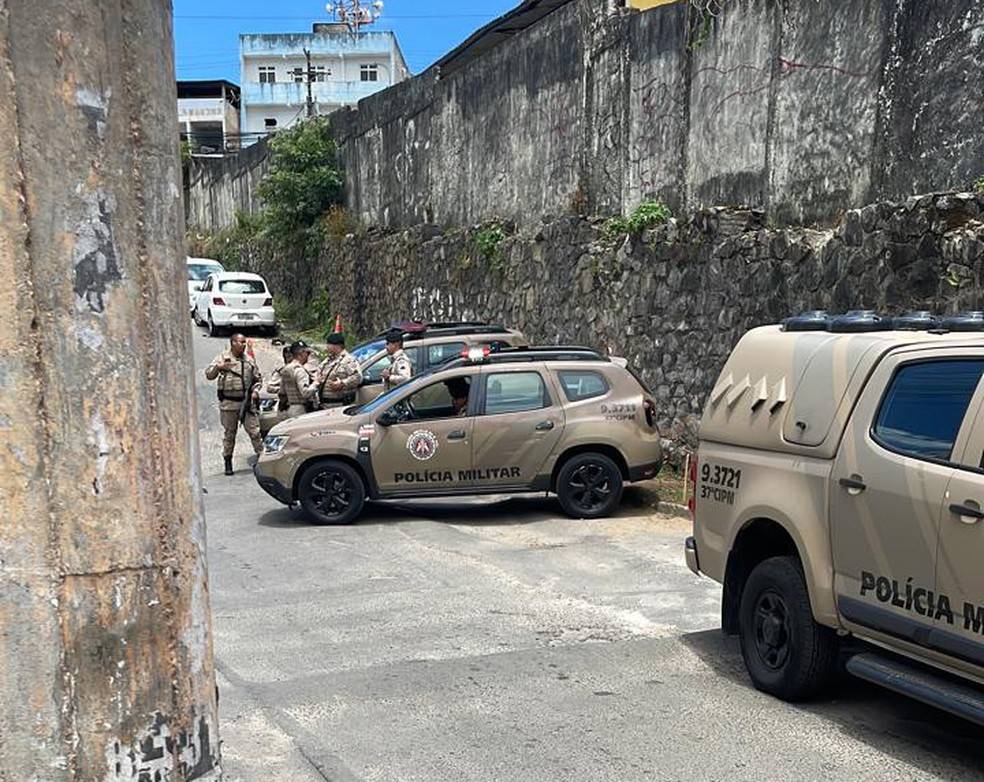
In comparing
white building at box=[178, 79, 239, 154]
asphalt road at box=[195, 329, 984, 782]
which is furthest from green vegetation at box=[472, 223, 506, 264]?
white building at box=[178, 79, 239, 154]

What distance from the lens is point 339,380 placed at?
13.5 meters

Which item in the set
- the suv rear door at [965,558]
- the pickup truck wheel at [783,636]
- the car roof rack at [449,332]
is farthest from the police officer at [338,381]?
the suv rear door at [965,558]

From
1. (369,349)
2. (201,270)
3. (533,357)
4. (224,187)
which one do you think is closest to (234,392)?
(369,349)

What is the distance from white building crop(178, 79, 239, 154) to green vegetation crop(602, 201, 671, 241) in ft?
200

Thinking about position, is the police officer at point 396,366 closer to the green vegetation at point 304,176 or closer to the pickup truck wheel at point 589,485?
the pickup truck wheel at point 589,485

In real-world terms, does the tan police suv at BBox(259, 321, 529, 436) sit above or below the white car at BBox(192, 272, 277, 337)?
below

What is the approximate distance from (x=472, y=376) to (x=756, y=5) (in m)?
5.29

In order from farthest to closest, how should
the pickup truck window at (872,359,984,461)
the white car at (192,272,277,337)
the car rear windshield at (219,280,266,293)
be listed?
the car rear windshield at (219,280,266,293) → the white car at (192,272,277,337) → the pickup truck window at (872,359,984,461)

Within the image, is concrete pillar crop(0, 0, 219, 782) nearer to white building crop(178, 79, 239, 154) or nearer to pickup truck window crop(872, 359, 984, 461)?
pickup truck window crop(872, 359, 984, 461)

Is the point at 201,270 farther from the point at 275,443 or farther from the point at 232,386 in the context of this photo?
the point at 275,443

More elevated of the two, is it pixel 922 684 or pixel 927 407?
pixel 927 407

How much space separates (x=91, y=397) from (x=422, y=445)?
816 cm

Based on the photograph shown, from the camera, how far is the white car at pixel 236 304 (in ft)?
86.4

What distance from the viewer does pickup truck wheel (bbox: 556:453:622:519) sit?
10719 millimetres
